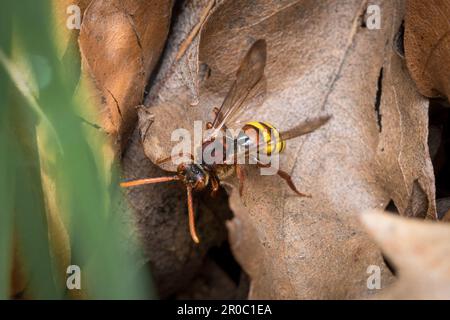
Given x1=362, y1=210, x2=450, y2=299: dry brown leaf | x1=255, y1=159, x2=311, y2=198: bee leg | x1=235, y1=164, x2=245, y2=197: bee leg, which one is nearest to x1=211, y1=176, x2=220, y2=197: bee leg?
x1=235, y1=164, x2=245, y2=197: bee leg

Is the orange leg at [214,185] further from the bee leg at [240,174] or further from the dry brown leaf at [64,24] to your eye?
the dry brown leaf at [64,24]

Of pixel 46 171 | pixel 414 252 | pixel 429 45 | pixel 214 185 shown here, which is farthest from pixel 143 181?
pixel 414 252

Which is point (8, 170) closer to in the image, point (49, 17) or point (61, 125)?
point (61, 125)

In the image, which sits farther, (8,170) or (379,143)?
(379,143)

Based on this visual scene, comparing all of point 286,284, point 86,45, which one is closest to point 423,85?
point 286,284

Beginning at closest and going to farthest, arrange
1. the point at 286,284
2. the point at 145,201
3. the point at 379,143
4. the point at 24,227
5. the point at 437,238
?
1. the point at 437,238
2. the point at 24,227
3. the point at 286,284
4. the point at 379,143
5. the point at 145,201
